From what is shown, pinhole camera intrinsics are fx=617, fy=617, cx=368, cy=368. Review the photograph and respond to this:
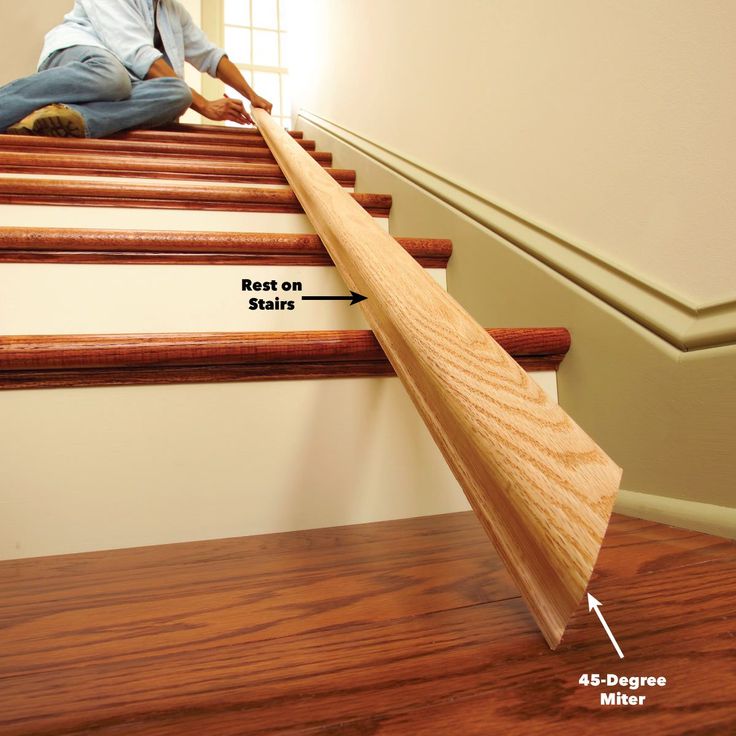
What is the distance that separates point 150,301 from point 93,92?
3.61 ft

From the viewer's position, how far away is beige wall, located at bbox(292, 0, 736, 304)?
0.60 metres

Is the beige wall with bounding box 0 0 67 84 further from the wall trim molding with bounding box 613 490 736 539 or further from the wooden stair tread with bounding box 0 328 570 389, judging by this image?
the wall trim molding with bounding box 613 490 736 539

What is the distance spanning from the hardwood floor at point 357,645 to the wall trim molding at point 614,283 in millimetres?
195

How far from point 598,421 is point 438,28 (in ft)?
3.25

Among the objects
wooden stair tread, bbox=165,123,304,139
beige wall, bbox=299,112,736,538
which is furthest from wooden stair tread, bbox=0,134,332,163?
beige wall, bbox=299,112,736,538

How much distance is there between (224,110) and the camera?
86.0 inches

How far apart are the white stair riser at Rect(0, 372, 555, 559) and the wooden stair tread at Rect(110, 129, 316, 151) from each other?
4.93ft

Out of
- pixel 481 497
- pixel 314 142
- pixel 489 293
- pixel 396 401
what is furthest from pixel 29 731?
pixel 314 142

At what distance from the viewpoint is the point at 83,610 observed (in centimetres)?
42

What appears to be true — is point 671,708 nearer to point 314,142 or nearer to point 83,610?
point 83,610

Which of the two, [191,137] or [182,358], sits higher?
[191,137]

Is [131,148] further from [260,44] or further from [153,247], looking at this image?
[260,44]

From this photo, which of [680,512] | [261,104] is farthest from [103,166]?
[680,512]

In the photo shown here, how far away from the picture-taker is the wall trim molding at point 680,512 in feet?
1.73
